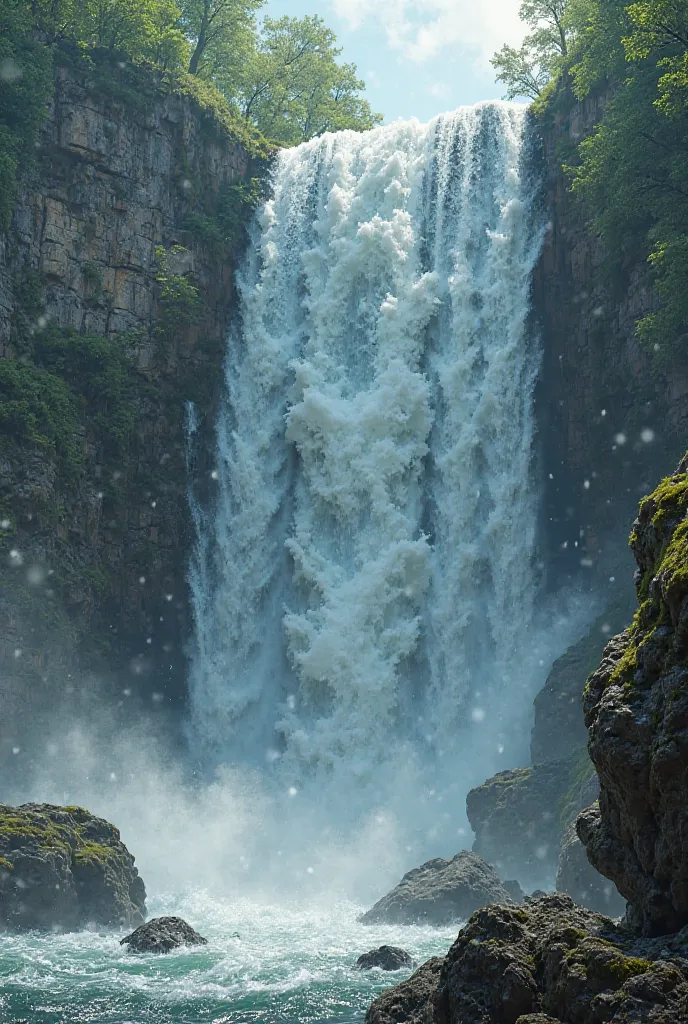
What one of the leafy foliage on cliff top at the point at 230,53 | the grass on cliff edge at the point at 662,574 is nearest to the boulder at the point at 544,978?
the grass on cliff edge at the point at 662,574

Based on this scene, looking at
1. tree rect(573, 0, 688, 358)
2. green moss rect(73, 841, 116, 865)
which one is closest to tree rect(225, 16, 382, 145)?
tree rect(573, 0, 688, 358)

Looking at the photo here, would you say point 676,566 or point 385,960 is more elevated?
point 676,566

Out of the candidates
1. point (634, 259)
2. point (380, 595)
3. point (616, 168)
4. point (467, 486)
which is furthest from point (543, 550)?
point (616, 168)

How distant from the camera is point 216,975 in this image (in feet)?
52.4

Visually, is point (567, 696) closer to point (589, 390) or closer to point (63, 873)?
point (589, 390)

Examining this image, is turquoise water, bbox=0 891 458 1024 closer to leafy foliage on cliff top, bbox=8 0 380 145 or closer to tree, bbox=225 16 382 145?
leafy foliage on cliff top, bbox=8 0 380 145

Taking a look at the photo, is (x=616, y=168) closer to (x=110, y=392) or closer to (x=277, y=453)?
(x=277, y=453)

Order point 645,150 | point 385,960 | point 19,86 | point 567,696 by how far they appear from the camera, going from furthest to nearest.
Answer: point 19,86
point 645,150
point 567,696
point 385,960

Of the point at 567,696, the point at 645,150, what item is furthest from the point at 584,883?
the point at 645,150

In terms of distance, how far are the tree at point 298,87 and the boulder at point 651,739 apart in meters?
40.4

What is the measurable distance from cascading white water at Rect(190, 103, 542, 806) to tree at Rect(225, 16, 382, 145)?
14.1m

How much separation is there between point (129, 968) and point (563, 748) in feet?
42.4

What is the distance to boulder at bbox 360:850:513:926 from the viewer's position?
20.6 meters

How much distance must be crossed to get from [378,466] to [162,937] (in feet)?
52.2
